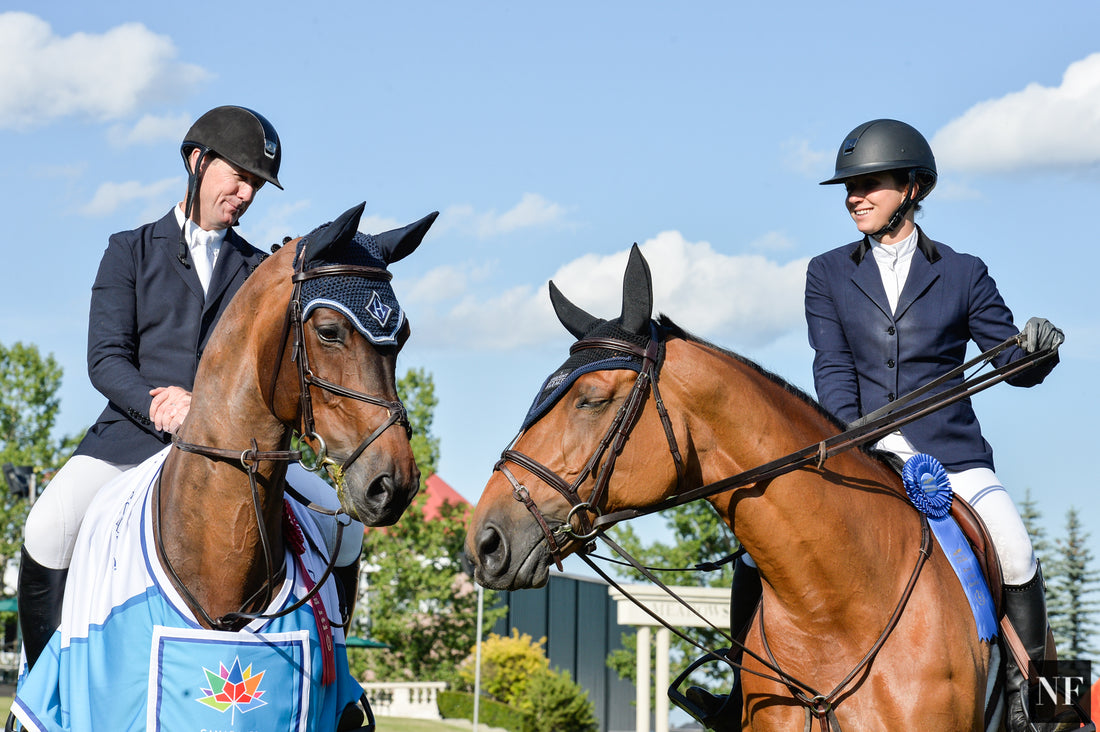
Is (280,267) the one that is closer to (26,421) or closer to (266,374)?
(266,374)

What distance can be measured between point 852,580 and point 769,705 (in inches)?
26.6

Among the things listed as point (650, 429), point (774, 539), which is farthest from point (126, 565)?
point (774, 539)

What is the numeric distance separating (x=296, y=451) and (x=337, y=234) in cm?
91

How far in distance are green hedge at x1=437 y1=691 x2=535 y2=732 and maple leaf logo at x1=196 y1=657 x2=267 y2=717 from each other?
30.4 m

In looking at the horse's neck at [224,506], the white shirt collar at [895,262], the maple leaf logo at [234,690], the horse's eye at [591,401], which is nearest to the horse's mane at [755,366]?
the horse's eye at [591,401]

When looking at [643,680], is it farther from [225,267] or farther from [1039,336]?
[1039,336]

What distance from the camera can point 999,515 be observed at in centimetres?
530

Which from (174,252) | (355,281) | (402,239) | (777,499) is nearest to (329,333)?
(355,281)

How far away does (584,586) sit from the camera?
51469 millimetres

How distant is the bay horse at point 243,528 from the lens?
4645 mm

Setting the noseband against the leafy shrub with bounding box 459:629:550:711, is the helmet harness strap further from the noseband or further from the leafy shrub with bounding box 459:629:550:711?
the leafy shrub with bounding box 459:629:550:711

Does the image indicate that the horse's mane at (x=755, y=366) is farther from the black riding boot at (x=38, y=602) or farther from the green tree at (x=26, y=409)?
the green tree at (x=26, y=409)
